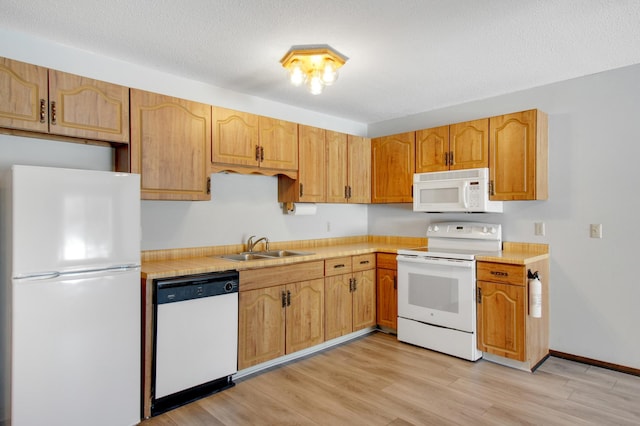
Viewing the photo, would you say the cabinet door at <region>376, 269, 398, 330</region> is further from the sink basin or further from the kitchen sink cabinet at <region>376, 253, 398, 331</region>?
the sink basin

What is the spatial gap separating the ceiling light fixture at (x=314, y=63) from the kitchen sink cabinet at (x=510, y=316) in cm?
202

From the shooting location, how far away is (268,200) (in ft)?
12.2

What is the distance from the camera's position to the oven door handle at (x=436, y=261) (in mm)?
3209

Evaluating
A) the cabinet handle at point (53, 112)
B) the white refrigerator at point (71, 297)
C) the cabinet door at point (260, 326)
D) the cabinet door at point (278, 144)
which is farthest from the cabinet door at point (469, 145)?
the cabinet handle at point (53, 112)

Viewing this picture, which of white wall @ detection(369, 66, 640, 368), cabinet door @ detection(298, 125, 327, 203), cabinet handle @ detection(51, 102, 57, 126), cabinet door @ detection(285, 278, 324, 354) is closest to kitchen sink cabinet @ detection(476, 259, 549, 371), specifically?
white wall @ detection(369, 66, 640, 368)

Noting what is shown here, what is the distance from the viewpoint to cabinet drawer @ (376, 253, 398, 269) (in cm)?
383

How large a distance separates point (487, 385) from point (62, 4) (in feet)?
11.9

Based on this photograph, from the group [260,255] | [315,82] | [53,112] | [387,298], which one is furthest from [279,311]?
[53,112]

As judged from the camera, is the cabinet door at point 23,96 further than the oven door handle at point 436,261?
No

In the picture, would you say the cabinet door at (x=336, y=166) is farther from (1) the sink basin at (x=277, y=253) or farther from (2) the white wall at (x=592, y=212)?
(2) the white wall at (x=592, y=212)

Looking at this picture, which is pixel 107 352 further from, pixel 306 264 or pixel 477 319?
pixel 477 319

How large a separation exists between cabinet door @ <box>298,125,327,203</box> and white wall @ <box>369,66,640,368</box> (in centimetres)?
187

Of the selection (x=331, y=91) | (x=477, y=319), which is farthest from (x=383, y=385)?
(x=331, y=91)

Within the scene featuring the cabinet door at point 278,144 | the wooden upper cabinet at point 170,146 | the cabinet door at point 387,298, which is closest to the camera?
the wooden upper cabinet at point 170,146
